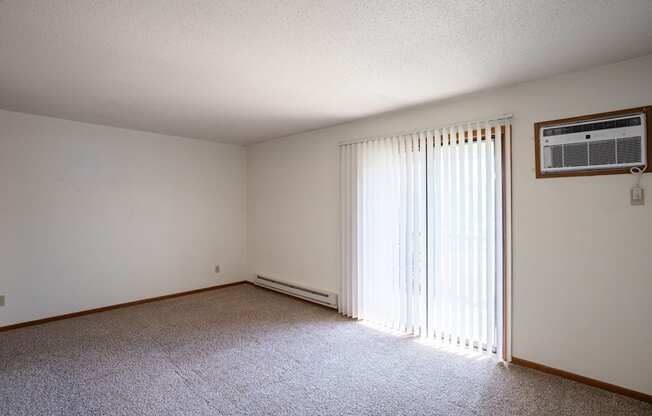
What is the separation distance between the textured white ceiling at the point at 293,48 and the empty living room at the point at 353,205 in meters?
0.02

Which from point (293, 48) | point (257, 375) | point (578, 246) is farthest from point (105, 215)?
point (578, 246)

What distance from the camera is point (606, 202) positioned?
2533 mm

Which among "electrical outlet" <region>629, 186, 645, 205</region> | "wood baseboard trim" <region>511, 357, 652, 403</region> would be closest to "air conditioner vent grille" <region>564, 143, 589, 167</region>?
"electrical outlet" <region>629, 186, 645, 205</region>

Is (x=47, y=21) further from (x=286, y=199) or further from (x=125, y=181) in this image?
(x=286, y=199)

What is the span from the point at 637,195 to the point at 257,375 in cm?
321

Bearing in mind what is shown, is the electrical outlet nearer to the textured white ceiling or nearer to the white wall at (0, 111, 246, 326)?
the textured white ceiling

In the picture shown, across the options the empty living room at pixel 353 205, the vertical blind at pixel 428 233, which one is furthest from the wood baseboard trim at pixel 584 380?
the vertical blind at pixel 428 233

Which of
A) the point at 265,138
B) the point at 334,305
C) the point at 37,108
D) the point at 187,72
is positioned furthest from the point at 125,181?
the point at 334,305

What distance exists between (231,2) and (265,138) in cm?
373

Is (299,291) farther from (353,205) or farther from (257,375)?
(257,375)

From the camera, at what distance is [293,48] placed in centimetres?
227

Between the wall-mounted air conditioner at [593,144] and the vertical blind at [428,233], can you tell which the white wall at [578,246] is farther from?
the vertical blind at [428,233]

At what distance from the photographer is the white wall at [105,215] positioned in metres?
3.89

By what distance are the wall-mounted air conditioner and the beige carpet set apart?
1.70m
